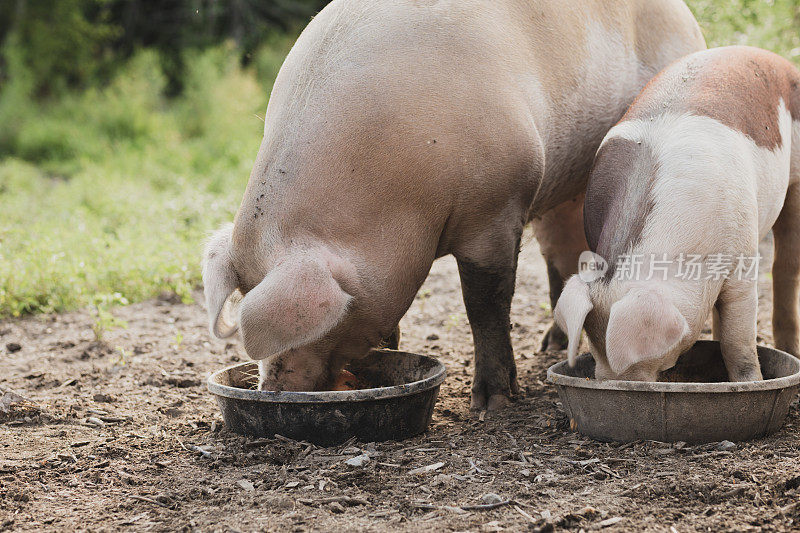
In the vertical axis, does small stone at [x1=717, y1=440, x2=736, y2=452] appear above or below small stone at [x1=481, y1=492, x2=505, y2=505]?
above

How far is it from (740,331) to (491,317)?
106cm

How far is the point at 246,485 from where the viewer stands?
3.21 metres

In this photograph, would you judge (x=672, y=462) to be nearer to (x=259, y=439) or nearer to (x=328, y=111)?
(x=259, y=439)

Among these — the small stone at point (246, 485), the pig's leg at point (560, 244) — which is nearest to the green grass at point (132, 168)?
the small stone at point (246, 485)

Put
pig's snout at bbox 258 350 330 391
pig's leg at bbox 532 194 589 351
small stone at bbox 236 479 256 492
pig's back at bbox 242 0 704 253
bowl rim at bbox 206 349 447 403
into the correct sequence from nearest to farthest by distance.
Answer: small stone at bbox 236 479 256 492 < bowl rim at bbox 206 349 447 403 < pig's back at bbox 242 0 704 253 < pig's snout at bbox 258 350 330 391 < pig's leg at bbox 532 194 589 351

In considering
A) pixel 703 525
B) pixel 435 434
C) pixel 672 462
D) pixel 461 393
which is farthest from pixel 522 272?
pixel 703 525

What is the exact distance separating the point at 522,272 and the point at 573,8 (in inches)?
128

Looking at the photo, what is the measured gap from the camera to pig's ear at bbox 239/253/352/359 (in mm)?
3312

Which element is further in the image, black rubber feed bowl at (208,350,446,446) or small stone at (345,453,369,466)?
black rubber feed bowl at (208,350,446,446)

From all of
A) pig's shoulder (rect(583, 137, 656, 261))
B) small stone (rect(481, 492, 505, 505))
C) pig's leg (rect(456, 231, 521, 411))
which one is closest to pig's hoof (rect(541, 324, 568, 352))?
pig's leg (rect(456, 231, 521, 411))

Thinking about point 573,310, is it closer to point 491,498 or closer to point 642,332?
point 642,332

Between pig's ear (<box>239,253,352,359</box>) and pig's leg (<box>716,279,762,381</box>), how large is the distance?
152 centimetres

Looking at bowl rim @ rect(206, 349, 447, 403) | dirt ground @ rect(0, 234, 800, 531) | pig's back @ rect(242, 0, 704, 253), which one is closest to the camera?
dirt ground @ rect(0, 234, 800, 531)

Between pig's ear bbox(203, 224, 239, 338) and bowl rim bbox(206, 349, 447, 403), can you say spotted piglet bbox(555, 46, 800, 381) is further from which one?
pig's ear bbox(203, 224, 239, 338)
